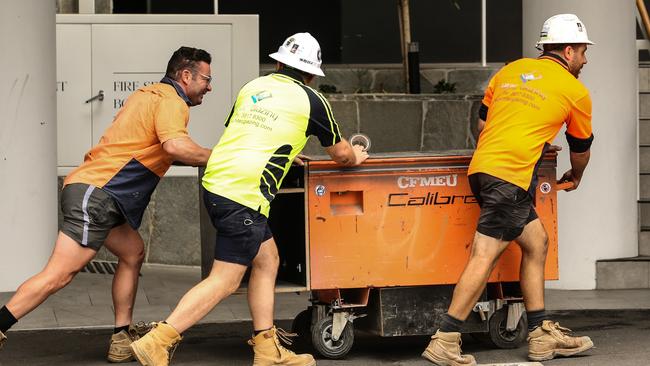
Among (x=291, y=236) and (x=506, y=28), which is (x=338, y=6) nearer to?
(x=506, y=28)

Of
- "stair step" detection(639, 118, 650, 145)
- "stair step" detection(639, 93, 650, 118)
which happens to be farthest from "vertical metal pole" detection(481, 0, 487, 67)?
"stair step" detection(639, 118, 650, 145)

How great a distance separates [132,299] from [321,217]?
51.0 inches

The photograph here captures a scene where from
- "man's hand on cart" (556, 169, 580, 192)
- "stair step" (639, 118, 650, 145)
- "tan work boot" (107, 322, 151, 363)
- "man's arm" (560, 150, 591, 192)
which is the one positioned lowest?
"tan work boot" (107, 322, 151, 363)

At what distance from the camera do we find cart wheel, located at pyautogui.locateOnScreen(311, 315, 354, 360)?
802 centimetres

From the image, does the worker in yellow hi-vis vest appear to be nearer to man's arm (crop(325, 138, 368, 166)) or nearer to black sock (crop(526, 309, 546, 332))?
man's arm (crop(325, 138, 368, 166))

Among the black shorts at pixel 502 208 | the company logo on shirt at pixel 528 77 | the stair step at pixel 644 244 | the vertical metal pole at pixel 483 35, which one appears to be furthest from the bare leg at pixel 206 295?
the vertical metal pole at pixel 483 35

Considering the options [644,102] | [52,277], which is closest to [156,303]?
[52,277]

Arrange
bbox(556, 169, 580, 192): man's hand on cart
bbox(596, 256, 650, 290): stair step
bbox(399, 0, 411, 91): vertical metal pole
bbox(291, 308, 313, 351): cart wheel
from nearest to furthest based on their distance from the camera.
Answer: bbox(556, 169, 580, 192): man's hand on cart < bbox(291, 308, 313, 351): cart wheel < bbox(596, 256, 650, 290): stair step < bbox(399, 0, 411, 91): vertical metal pole

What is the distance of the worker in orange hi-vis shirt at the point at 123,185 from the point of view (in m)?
Result: 7.65

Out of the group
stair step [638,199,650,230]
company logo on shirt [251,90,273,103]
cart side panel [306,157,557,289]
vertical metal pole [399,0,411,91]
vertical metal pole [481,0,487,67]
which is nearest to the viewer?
company logo on shirt [251,90,273,103]

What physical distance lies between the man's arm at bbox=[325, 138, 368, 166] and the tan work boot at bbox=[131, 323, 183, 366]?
1314 millimetres

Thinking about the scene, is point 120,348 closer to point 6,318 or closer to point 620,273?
point 6,318

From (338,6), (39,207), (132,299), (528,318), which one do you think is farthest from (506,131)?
(338,6)

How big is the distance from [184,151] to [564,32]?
2.29 m
